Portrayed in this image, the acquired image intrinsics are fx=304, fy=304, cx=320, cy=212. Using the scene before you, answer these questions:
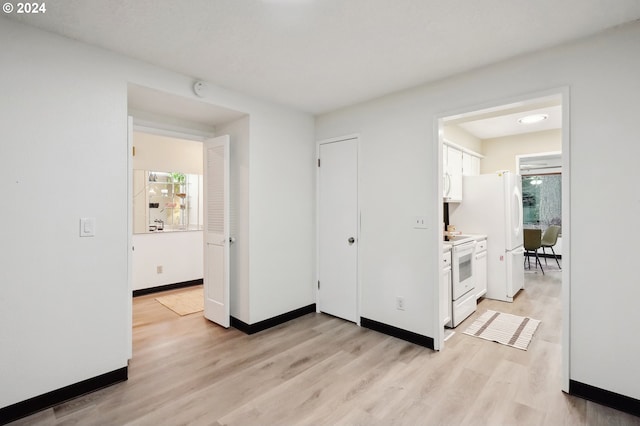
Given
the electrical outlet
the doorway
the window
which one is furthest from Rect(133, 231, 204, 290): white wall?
the window

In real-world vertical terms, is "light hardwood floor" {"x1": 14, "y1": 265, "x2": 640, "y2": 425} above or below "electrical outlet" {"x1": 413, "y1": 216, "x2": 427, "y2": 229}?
below

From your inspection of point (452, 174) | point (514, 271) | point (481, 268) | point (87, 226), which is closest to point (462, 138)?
point (452, 174)

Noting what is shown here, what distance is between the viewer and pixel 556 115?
415 centimetres

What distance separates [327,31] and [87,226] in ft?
7.04

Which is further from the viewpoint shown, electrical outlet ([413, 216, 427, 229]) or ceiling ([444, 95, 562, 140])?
ceiling ([444, 95, 562, 140])

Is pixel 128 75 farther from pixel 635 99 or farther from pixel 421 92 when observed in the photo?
pixel 635 99

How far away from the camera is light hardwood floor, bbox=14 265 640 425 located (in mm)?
1926

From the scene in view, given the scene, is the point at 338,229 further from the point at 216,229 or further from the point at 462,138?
the point at 462,138

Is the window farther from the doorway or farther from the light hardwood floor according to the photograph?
the doorway

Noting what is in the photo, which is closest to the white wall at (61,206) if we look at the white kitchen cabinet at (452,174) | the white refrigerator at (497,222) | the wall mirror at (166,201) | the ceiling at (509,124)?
the wall mirror at (166,201)

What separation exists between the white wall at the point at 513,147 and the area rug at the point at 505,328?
272 centimetres

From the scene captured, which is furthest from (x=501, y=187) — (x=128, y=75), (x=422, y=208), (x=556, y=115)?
(x=128, y=75)

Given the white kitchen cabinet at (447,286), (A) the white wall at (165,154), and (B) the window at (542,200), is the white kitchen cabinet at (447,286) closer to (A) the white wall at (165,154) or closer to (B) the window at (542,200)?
(A) the white wall at (165,154)

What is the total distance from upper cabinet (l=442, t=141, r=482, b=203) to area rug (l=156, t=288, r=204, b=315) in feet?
11.9
